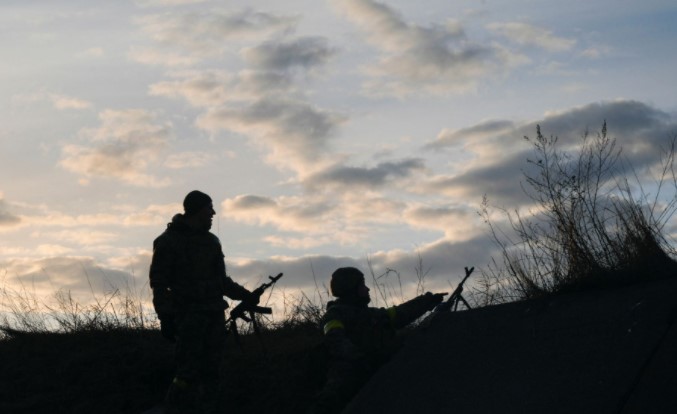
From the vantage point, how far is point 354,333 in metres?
8.12

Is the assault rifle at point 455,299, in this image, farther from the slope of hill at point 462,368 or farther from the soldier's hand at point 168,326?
the soldier's hand at point 168,326

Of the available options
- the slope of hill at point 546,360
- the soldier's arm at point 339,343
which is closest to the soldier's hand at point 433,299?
the slope of hill at point 546,360

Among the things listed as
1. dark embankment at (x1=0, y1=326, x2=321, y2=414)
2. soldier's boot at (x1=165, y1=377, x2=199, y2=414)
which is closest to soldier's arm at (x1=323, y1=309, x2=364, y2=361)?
dark embankment at (x1=0, y1=326, x2=321, y2=414)

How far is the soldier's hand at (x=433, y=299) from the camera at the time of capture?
8.40 m

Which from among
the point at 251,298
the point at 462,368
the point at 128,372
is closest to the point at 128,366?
the point at 128,372

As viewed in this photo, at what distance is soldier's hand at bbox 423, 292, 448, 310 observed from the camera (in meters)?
8.40

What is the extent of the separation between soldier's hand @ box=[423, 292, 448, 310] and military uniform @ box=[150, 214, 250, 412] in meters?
1.96

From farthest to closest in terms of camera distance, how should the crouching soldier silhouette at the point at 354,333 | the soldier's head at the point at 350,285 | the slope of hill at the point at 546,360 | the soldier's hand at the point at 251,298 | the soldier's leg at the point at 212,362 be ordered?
1. the soldier's hand at the point at 251,298
2. the soldier's head at the point at 350,285
3. the soldier's leg at the point at 212,362
4. the crouching soldier silhouette at the point at 354,333
5. the slope of hill at the point at 546,360

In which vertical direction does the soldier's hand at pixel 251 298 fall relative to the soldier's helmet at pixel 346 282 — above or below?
above

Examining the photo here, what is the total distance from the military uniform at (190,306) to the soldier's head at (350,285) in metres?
1.08

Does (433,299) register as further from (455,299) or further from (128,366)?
(128,366)

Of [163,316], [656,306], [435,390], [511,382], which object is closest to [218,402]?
[163,316]

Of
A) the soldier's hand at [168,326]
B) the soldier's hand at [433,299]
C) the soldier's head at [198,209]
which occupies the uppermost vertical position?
the soldier's head at [198,209]

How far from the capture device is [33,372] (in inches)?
392
